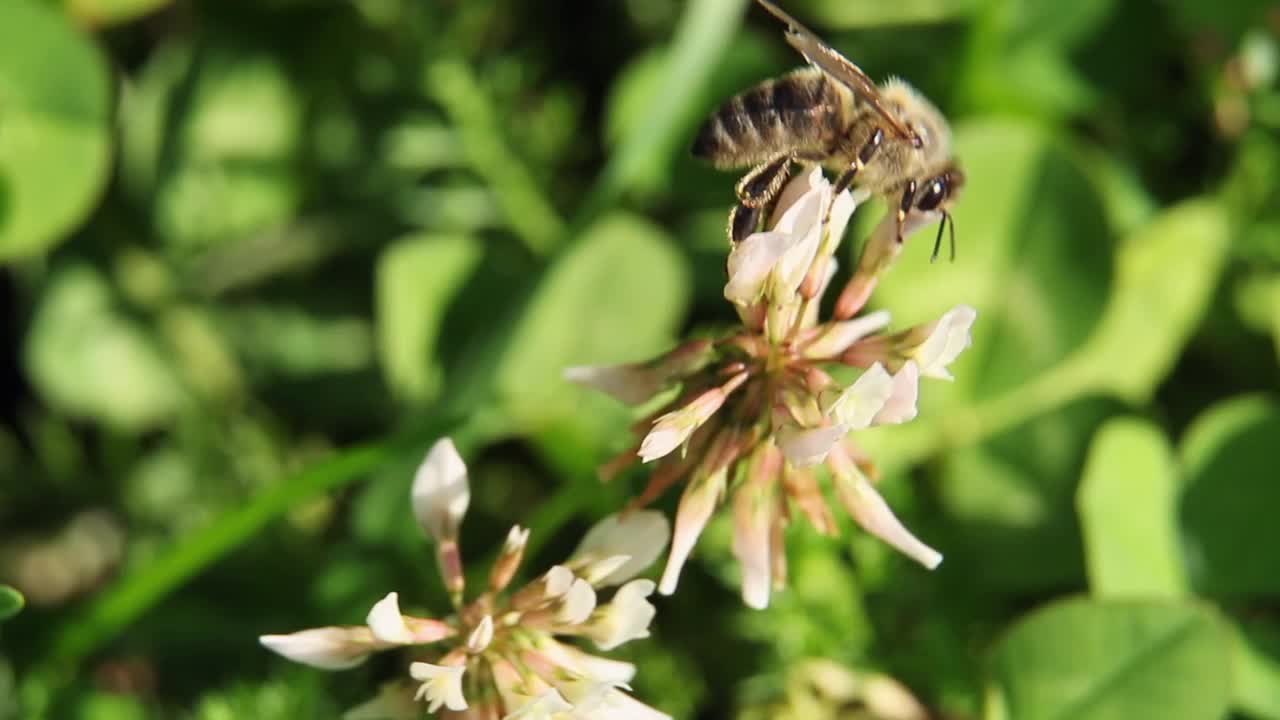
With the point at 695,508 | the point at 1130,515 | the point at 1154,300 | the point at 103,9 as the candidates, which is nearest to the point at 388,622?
the point at 695,508

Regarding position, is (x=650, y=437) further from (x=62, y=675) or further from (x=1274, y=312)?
(x=1274, y=312)

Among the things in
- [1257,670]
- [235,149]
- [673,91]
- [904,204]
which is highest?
[904,204]

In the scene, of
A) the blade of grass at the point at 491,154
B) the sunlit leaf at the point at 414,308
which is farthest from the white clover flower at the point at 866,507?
the blade of grass at the point at 491,154

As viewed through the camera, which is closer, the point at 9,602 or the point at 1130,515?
the point at 9,602

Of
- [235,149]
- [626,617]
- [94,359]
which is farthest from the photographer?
[235,149]

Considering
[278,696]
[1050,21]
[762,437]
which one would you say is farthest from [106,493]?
[1050,21]

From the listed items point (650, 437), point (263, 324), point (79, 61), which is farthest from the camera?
point (263, 324)

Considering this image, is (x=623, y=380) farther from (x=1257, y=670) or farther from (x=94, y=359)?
(x=94, y=359)

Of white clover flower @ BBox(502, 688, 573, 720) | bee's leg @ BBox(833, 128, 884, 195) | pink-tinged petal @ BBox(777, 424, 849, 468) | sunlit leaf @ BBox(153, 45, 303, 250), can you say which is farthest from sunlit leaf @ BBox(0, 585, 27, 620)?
sunlit leaf @ BBox(153, 45, 303, 250)
